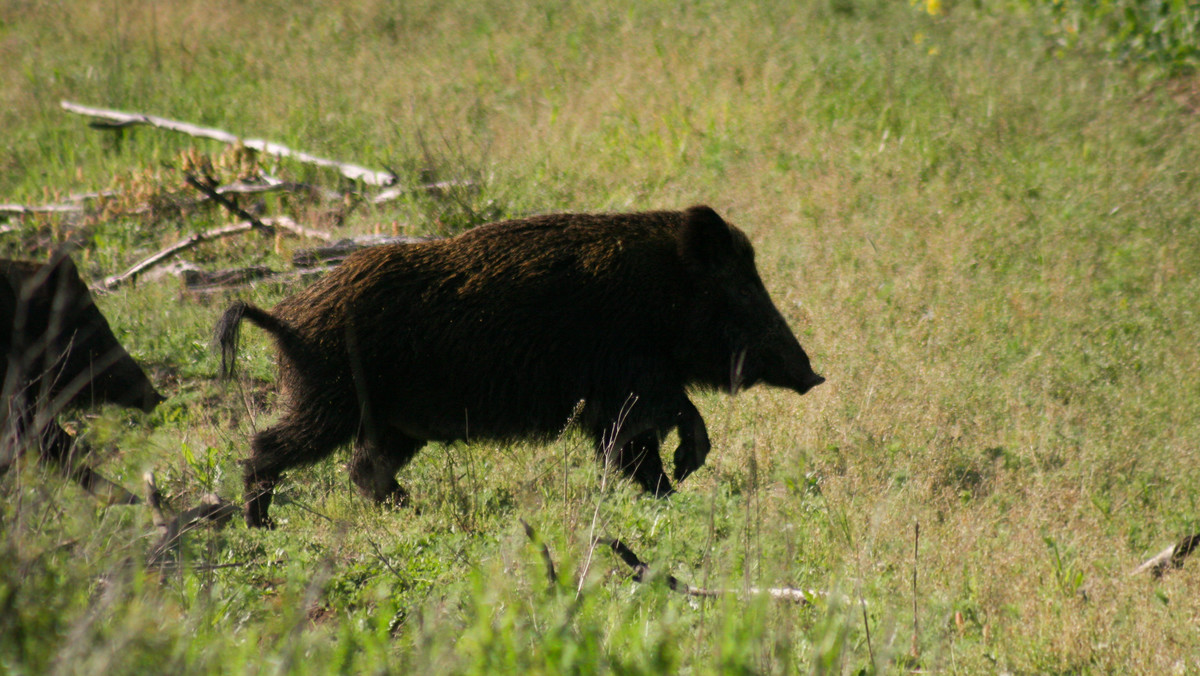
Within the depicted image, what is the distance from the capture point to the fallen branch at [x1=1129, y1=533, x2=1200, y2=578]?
4793 mm

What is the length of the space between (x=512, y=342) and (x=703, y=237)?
117 centimetres

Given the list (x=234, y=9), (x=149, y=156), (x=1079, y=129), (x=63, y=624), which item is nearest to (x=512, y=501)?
(x=63, y=624)

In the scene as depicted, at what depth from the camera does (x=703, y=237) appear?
17.9 feet

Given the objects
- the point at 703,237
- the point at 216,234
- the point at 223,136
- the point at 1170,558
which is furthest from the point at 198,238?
the point at 1170,558

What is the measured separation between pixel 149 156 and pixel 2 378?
23.5 feet

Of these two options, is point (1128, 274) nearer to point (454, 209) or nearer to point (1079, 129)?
point (1079, 129)

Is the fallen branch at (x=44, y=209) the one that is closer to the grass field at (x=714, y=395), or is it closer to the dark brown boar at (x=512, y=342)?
the grass field at (x=714, y=395)

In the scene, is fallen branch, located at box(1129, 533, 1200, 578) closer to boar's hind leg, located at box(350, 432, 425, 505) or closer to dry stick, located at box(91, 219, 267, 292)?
boar's hind leg, located at box(350, 432, 425, 505)

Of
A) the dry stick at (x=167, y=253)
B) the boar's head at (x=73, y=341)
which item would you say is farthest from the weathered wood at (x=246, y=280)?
the boar's head at (x=73, y=341)

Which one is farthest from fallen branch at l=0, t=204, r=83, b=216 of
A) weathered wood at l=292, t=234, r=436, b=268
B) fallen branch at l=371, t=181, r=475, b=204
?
weathered wood at l=292, t=234, r=436, b=268

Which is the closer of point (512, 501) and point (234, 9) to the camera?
point (512, 501)

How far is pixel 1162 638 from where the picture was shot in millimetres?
4047

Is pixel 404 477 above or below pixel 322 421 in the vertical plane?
below

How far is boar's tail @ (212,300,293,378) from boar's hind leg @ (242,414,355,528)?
0.37m
